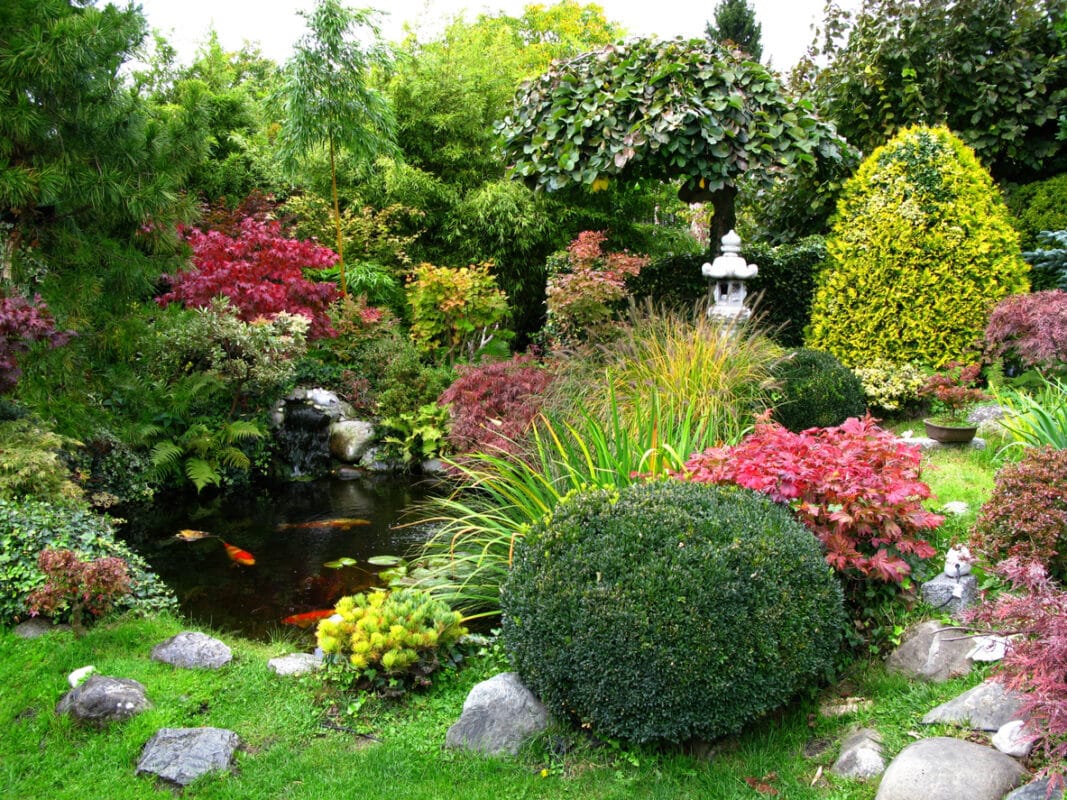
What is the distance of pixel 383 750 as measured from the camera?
9.94 ft

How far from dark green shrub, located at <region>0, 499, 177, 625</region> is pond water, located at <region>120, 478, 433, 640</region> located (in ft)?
1.67

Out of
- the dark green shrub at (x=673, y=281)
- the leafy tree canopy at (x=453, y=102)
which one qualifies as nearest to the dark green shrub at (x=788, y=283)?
the dark green shrub at (x=673, y=281)

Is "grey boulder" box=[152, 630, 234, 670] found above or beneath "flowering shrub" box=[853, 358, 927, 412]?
beneath

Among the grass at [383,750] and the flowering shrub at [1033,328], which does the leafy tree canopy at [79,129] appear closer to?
the grass at [383,750]

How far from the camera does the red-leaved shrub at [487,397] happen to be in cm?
680

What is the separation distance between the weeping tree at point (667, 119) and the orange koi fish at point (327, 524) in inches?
144

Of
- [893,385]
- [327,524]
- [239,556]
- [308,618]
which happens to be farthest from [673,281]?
[308,618]

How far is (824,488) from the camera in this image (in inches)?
126

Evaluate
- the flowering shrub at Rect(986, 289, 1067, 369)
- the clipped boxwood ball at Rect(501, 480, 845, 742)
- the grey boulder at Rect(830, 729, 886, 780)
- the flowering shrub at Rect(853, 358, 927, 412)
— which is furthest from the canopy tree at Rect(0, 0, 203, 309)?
the flowering shrub at Rect(986, 289, 1067, 369)

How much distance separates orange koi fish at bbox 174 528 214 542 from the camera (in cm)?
620

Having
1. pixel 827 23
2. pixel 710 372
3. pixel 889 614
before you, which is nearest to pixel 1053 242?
pixel 827 23

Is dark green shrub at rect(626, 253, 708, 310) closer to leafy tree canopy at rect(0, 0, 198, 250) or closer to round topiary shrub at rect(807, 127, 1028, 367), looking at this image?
round topiary shrub at rect(807, 127, 1028, 367)

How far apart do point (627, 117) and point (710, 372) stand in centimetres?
312

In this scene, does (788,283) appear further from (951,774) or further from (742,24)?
(742,24)
